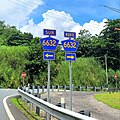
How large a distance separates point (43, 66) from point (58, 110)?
56.8 m

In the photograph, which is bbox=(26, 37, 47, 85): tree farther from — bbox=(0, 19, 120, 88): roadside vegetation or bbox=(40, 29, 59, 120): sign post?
bbox=(40, 29, 59, 120): sign post

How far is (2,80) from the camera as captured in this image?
6275cm

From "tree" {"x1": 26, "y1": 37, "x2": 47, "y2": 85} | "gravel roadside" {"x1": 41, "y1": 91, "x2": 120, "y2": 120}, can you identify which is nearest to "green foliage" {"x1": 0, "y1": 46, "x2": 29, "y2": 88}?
"tree" {"x1": 26, "y1": 37, "x2": 47, "y2": 85}

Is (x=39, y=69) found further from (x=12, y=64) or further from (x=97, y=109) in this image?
(x=97, y=109)

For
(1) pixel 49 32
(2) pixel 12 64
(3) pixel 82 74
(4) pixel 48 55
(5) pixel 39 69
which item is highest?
(2) pixel 12 64

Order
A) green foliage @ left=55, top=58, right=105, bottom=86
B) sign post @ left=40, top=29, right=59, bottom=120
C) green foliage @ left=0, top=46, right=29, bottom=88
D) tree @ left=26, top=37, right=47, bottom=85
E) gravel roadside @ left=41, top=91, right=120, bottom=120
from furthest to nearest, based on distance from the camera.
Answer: green foliage @ left=55, top=58, right=105, bottom=86, tree @ left=26, top=37, right=47, bottom=85, green foliage @ left=0, top=46, right=29, bottom=88, gravel roadside @ left=41, top=91, right=120, bottom=120, sign post @ left=40, top=29, right=59, bottom=120

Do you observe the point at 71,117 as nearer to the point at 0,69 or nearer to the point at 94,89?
the point at 94,89

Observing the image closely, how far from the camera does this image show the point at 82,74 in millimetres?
66500

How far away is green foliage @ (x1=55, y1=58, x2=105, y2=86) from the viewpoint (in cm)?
6481

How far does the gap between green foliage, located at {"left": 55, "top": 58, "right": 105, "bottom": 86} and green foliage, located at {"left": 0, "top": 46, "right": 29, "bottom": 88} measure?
733 cm

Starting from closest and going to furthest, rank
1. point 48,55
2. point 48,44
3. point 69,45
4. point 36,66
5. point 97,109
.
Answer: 1. point 69,45
2. point 48,44
3. point 48,55
4. point 97,109
5. point 36,66

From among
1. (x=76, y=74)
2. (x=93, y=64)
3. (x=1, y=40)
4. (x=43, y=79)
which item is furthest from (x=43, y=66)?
(x=1, y=40)

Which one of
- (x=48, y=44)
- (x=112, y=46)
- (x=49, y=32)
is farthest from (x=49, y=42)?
(x=112, y=46)

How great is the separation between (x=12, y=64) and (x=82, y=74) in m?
13.7
